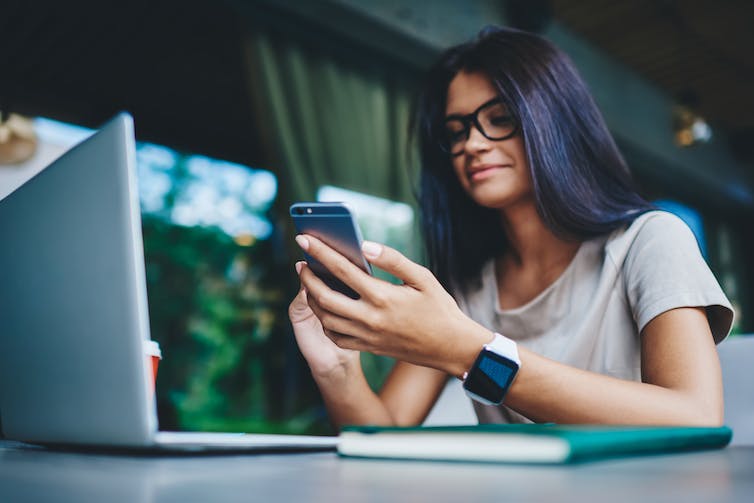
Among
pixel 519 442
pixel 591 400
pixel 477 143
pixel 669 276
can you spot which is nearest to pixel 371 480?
pixel 519 442

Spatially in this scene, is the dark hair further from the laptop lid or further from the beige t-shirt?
the laptop lid

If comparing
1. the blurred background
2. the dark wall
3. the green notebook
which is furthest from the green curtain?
the green notebook

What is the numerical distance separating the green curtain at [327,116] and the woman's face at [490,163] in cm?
180

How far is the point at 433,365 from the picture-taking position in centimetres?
79

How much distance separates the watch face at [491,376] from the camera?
0.75m

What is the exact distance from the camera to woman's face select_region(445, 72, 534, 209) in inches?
47.5

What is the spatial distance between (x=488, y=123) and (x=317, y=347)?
1.83 ft

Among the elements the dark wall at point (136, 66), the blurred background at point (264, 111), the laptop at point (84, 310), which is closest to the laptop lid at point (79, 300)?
the laptop at point (84, 310)

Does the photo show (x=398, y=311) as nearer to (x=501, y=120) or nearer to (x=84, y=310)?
(x=84, y=310)

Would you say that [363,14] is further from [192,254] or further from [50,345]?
[50,345]

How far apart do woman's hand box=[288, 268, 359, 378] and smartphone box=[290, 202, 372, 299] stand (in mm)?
249

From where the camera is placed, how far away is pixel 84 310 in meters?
0.58

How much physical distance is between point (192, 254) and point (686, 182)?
473cm

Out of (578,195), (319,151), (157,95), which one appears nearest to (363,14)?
(319,151)
